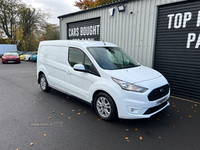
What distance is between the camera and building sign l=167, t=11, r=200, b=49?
217 inches

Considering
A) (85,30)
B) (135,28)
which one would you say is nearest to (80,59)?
(135,28)

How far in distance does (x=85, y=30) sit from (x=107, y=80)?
7.03 metres

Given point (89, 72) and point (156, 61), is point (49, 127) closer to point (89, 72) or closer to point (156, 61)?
point (89, 72)

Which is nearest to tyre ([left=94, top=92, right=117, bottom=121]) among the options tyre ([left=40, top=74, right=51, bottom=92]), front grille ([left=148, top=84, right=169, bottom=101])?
front grille ([left=148, top=84, right=169, bottom=101])

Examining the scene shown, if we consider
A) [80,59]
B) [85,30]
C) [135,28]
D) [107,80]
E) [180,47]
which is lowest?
[107,80]

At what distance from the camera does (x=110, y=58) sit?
4.42 m

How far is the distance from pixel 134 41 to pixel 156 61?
1409 millimetres

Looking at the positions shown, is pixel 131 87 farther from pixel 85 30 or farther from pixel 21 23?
pixel 21 23

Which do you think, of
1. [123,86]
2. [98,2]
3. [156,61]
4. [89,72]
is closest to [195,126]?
[123,86]

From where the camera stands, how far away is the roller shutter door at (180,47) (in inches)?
221

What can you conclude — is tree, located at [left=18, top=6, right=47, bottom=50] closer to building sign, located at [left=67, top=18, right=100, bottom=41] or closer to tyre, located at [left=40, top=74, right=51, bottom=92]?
building sign, located at [left=67, top=18, right=100, bottom=41]

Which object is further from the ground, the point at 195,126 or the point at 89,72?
the point at 89,72

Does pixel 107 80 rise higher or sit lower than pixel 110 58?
lower

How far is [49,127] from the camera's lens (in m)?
3.65
